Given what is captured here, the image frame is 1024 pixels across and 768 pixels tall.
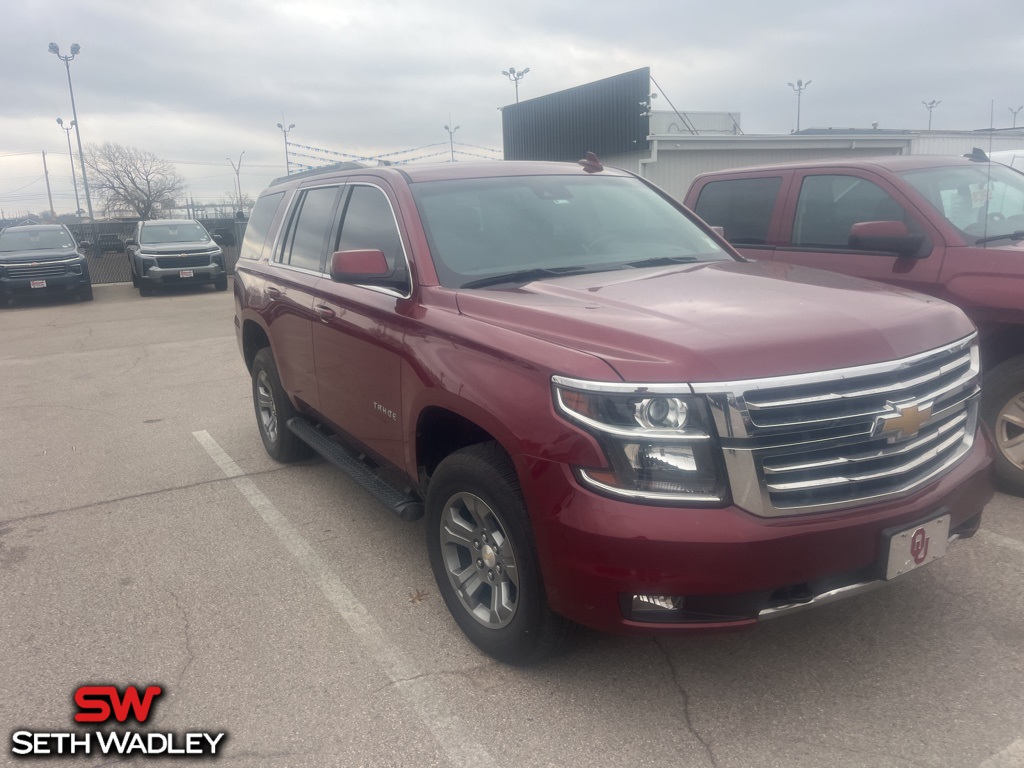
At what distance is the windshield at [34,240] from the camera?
18297 mm

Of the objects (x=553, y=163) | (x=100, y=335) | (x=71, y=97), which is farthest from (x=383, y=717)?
(x=71, y=97)

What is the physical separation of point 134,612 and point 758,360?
2.97m

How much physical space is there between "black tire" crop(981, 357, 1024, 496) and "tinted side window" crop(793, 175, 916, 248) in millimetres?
1026


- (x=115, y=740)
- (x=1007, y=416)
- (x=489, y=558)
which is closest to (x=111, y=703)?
(x=115, y=740)

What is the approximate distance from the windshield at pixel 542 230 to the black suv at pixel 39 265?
54.5 ft

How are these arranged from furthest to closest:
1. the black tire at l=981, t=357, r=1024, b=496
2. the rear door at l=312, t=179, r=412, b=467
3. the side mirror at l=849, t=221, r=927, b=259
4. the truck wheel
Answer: the side mirror at l=849, t=221, r=927, b=259, the black tire at l=981, t=357, r=1024, b=496, the rear door at l=312, t=179, r=412, b=467, the truck wheel

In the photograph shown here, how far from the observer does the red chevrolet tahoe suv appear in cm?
250

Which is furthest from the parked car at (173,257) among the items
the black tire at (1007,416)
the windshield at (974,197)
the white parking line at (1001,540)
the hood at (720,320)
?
the white parking line at (1001,540)

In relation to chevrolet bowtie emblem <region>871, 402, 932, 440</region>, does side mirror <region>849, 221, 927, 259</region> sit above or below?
above

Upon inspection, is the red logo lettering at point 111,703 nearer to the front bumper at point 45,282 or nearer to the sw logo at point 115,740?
the sw logo at point 115,740

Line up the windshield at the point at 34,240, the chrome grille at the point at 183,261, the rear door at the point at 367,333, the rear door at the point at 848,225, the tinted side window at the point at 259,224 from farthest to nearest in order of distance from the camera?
the chrome grille at the point at 183,261, the windshield at the point at 34,240, the tinted side window at the point at 259,224, the rear door at the point at 848,225, the rear door at the point at 367,333

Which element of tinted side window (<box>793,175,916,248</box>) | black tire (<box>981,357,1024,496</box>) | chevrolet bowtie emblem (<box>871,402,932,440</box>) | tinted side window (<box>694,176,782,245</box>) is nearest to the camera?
chevrolet bowtie emblem (<box>871,402,932,440</box>)

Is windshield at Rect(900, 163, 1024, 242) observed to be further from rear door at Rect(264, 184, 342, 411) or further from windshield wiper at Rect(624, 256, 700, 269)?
rear door at Rect(264, 184, 342, 411)

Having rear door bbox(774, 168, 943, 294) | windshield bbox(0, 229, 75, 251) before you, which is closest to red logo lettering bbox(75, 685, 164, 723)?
rear door bbox(774, 168, 943, 294)
